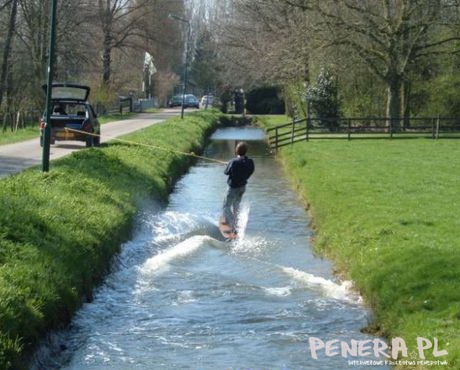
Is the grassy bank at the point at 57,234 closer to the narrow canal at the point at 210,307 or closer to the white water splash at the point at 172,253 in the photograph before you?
the narrow canal at the point at 210,307

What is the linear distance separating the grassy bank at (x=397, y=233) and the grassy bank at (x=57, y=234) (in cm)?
378

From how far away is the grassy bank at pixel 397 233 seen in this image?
8.48 m

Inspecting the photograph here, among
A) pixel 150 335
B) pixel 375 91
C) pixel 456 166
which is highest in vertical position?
pixel 375 91

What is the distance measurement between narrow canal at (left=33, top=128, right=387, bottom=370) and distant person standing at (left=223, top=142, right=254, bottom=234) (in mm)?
412

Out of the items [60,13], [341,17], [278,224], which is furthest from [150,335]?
[60,13]

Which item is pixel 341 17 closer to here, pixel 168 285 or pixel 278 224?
pixel 278 224

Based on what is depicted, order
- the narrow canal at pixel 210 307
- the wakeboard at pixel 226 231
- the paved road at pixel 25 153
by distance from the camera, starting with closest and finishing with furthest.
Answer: the narrow canal at pixel 210 307
the wakeboard at pixel 226 231
the paved road at pixel 25 153

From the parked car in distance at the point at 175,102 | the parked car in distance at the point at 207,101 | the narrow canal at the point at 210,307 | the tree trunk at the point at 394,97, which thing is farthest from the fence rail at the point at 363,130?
the parked car in distance at the point at 175,102

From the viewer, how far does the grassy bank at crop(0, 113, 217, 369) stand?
7617 mm

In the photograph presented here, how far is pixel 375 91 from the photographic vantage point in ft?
146

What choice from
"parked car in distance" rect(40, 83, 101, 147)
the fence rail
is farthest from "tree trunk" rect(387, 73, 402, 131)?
"parked car in distance" rect(40, 83, 101, 147)

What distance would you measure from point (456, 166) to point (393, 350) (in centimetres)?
1605

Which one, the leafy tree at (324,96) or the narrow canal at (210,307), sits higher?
the leafy tree at (324,96)

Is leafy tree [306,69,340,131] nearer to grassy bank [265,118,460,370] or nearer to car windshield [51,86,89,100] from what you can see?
grassy bank [265,118,460,370]
